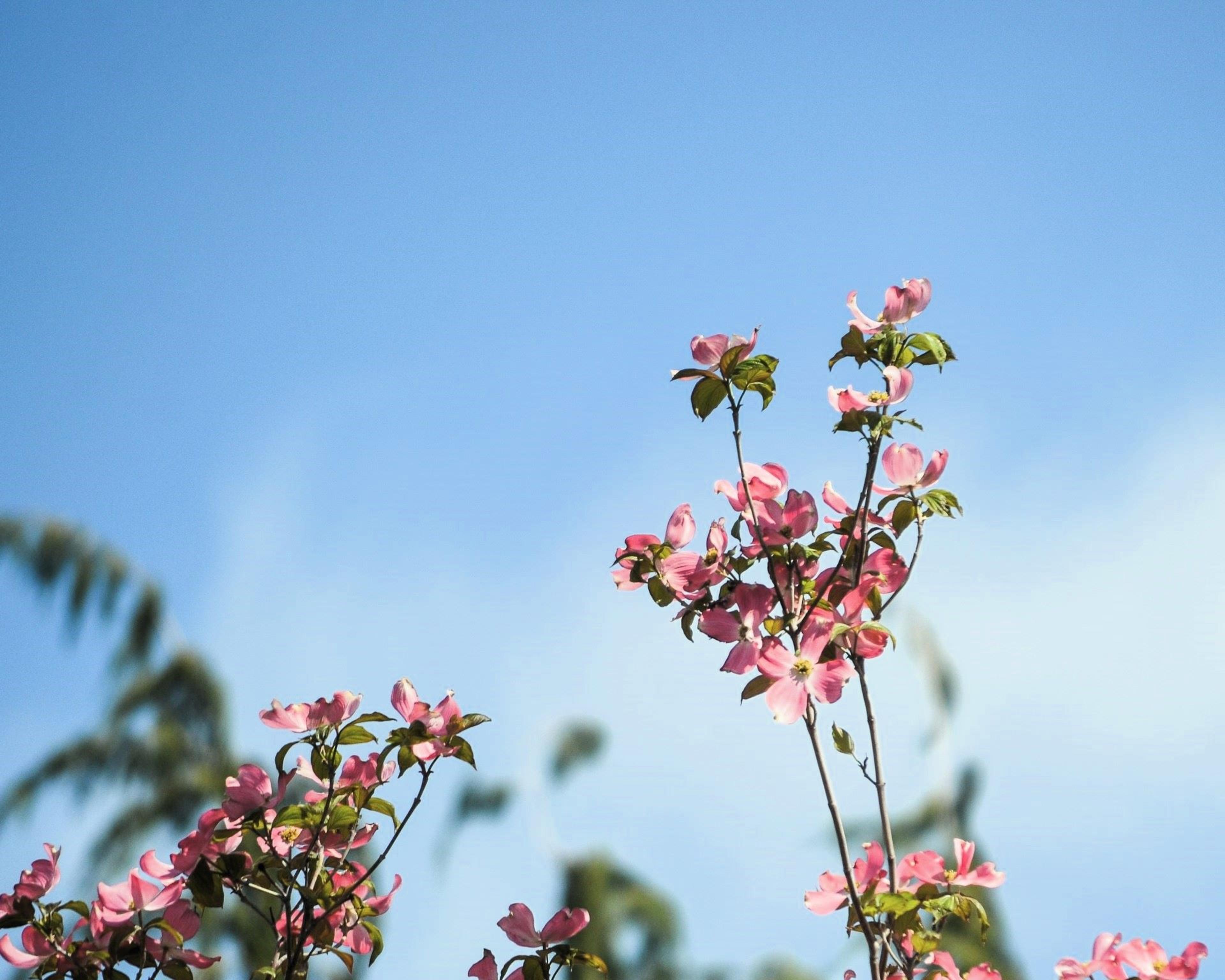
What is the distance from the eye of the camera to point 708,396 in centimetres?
116

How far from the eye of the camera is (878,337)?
1198 mm

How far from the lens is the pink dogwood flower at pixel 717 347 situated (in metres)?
1.14

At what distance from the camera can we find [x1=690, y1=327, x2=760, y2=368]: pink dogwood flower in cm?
114

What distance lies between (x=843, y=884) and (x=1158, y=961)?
34cm

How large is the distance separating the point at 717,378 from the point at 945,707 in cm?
365

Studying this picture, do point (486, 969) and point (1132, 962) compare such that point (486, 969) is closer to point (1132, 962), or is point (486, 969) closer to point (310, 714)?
point (310, 714)

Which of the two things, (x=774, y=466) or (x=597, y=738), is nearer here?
(x=774, y=466)

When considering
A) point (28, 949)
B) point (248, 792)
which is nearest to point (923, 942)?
point (248, 792)

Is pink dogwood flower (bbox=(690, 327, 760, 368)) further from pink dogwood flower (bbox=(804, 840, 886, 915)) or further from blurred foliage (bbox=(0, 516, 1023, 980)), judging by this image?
blurred foliage (bbox=(0, 516, 1023, 980))

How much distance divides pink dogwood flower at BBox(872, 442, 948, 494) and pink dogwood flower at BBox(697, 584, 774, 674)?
0.64ft

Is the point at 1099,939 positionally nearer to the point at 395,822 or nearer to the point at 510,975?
the point at 510,975

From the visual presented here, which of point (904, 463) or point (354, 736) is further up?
point (904, 463)

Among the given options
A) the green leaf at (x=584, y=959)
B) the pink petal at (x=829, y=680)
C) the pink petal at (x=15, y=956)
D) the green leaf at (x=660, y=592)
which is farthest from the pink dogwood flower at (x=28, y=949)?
the pink petal at (x=829, y=680)

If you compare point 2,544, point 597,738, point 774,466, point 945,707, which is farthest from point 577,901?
point 774,466
